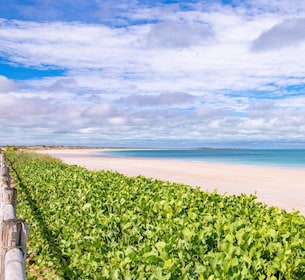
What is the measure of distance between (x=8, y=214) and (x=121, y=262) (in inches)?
110

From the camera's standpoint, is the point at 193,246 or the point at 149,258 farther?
the point at 193,246

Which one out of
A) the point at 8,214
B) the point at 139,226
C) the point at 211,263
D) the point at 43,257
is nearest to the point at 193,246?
the point at 211,263

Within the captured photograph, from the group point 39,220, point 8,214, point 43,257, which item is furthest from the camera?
point 39,220

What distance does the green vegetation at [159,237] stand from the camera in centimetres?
328

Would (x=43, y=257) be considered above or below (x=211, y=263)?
below

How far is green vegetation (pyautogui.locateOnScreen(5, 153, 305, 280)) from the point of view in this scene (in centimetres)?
328

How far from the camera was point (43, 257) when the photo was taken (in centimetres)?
694

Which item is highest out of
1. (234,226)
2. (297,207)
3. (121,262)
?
(234,226)

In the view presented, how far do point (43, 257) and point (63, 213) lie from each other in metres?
0.94

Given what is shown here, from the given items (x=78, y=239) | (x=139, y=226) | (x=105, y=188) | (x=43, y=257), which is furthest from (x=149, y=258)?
(x=105, y=188)

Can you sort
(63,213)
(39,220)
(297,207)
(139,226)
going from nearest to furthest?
(139,226)
(63,213)
(39,220)
(297,207)

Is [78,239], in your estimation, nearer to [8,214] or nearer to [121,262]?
[8,214]

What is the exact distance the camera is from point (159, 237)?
171 inches

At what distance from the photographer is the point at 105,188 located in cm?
803
